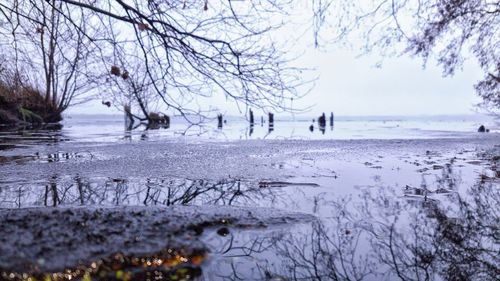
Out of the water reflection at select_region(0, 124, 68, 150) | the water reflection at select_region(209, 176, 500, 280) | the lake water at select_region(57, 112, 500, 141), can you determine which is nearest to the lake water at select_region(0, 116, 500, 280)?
the water reflection at select_region(209, 176, 500, 280)

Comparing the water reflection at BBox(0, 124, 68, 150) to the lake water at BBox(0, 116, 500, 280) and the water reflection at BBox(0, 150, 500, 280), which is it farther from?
the water reflection at BBox(0, 150, 500, 280)

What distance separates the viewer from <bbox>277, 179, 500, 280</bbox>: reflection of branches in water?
1751mm

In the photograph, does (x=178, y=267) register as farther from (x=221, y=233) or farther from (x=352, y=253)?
(x=352, y=253)

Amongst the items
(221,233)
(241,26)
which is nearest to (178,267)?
(221,233)

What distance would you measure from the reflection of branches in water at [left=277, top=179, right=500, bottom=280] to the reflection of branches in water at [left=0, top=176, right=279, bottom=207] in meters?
0.85

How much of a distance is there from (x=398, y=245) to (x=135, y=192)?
7.10 feet

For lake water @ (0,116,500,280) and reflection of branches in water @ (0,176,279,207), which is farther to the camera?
reflection of branches in water @ (0,176,279,207)

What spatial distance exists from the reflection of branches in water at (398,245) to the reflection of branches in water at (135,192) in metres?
0.85

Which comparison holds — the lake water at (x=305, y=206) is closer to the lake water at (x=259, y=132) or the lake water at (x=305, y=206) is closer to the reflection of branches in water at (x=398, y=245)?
the reflection of branches in water at (x=398, y=245)

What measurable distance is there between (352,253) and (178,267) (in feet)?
2.85

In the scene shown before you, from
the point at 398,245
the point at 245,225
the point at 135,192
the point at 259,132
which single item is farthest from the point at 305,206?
the point at 259,132

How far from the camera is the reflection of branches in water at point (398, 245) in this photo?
175 centimetres

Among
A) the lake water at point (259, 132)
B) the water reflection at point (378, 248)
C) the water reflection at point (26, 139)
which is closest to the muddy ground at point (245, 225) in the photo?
the water reflection at point (378, 248)

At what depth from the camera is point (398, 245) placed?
2070 millimetres
